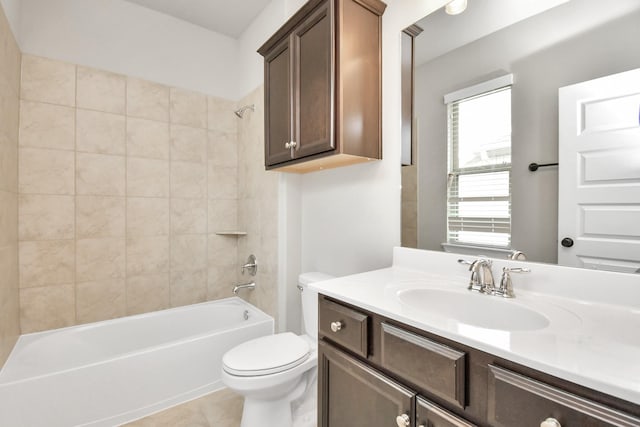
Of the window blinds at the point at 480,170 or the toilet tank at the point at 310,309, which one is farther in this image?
the toilet tank at the point at 310,309

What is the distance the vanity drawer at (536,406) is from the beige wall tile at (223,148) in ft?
8.18

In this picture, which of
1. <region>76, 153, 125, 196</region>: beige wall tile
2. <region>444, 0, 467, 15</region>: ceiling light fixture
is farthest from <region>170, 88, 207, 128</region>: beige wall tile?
<region>444, 0, 467, 15</region>: ceiling light fixture

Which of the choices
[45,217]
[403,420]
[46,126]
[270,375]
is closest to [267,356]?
[270,375]

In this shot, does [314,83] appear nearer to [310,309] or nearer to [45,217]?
[310,309]

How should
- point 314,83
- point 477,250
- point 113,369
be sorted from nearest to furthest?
point 477,250 → point 314,83 → point 113,369

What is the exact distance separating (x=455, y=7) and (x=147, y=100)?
218 cm

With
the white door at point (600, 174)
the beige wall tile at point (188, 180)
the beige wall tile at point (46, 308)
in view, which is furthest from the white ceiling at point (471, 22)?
the beige wall tile at point (46, 308)

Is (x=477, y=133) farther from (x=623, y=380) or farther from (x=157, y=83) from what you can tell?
(x=157, y=83)

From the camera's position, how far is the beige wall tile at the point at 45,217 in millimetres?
1845

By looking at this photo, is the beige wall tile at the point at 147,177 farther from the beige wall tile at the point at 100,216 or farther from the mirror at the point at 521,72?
the mirror at the point at 521,72

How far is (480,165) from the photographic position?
1.19 m

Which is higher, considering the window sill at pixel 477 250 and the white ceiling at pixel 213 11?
the white ceiling at pixel 213 11

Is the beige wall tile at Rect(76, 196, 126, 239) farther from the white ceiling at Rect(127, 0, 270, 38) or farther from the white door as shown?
the white door

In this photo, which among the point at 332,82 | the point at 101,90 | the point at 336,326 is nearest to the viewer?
the point at 336,326
